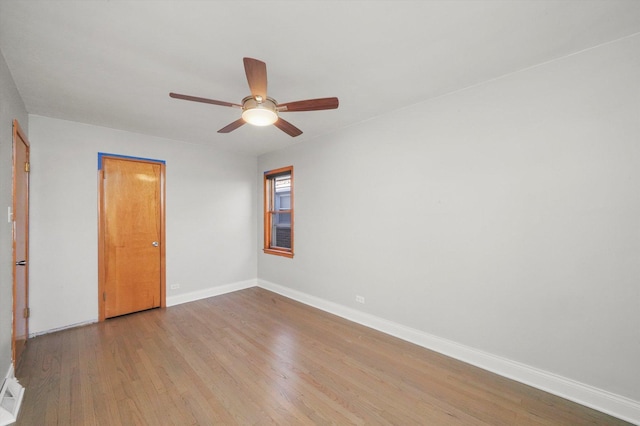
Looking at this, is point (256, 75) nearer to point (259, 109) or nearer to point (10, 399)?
point (259, 109)

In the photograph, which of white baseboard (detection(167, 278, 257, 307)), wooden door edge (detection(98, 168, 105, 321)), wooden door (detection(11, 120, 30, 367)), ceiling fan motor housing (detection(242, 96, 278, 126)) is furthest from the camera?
white baseboard (detection(167, 278, 257, 307))

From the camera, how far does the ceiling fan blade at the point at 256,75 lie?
1565mm

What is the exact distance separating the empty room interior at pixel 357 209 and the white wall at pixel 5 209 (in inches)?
1.5

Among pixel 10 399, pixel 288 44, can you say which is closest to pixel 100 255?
pixel 10 399

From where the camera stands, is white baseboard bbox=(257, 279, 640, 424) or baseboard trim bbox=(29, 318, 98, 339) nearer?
white baseboard bbox=(257, 279, 640, 424)

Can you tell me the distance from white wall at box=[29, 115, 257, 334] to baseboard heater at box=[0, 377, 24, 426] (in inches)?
54.5

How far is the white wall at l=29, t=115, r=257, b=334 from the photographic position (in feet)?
10.1

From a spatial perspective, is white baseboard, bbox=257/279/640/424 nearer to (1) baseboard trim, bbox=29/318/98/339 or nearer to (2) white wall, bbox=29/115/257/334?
(2) white wall, bbox=29/115/257/334

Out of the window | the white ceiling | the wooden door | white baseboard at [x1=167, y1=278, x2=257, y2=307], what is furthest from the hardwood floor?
the white ceiling

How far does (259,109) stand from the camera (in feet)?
6.82

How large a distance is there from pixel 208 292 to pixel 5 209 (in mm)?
2836

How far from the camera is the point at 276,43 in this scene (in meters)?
1.83

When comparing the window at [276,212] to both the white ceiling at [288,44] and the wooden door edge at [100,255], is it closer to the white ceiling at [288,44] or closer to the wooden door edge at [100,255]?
the white ceiling at [288,44]

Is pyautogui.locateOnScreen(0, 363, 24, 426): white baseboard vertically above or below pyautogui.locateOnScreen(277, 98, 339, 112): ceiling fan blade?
below
